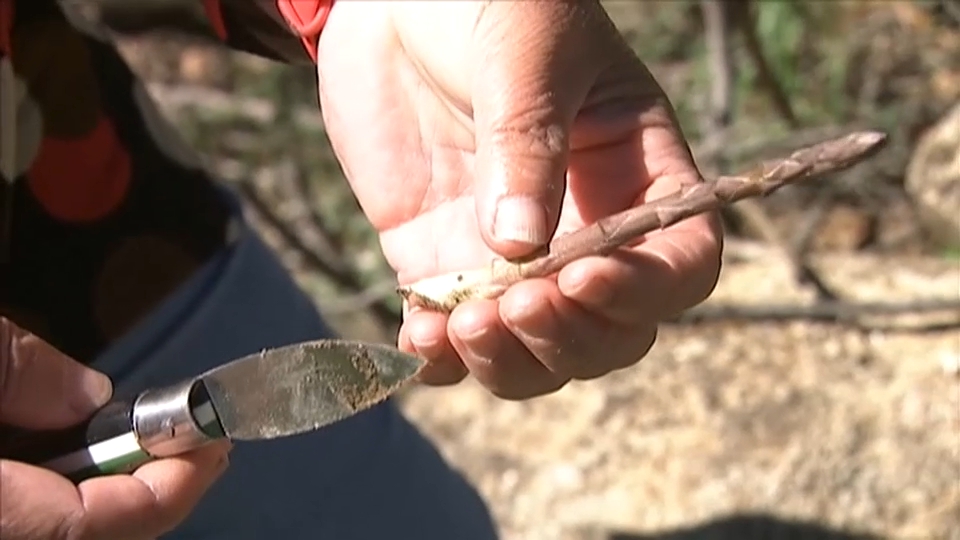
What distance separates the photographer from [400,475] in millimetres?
1257

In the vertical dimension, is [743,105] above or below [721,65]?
below

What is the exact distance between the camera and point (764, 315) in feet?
5.48

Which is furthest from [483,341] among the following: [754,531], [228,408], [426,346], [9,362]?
[754,531]

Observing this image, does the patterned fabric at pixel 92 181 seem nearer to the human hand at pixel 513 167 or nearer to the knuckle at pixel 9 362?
the human hand at pixel 513 167

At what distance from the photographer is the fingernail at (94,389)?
0.82m

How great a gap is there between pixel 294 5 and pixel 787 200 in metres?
1.07

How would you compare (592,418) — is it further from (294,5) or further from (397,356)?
(397,356)

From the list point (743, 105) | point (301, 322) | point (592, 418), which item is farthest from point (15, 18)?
point (743, 105)

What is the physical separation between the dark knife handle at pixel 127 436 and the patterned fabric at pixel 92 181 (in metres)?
0.29

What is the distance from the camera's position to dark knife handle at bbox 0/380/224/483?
778 mm

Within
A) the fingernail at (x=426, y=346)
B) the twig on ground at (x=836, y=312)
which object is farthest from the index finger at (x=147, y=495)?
the twig on ground at (x=836, y=312)

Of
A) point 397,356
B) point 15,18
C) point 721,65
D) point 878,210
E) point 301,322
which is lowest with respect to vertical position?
point 878,210

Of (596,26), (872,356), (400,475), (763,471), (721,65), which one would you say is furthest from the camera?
(721,65)

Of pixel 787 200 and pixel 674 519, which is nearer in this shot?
pixel 674 519
